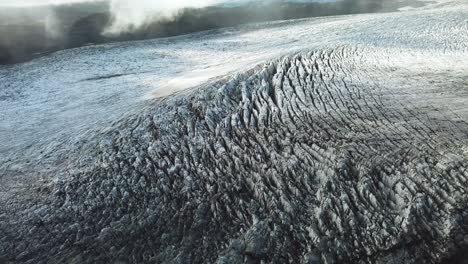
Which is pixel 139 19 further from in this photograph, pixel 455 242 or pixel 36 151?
pixel 455 242

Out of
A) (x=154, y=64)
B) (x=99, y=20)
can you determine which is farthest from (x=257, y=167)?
(x=99, y=20)

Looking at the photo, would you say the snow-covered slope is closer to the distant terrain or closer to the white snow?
the white snow

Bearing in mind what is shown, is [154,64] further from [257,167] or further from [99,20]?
[99,20]

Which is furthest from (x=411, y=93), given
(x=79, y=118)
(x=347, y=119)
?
(x=79, y=118)

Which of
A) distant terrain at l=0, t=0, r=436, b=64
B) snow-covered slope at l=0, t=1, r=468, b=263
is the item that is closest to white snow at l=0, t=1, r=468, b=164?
snow-covered slope at l=0, t=1, r=468, b=263

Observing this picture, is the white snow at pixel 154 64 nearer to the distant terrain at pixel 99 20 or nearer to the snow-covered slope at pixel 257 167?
the snow-covered slope at pixel 257 167

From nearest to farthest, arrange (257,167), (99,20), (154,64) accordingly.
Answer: (257,167) < (154,64) < (99,20)
